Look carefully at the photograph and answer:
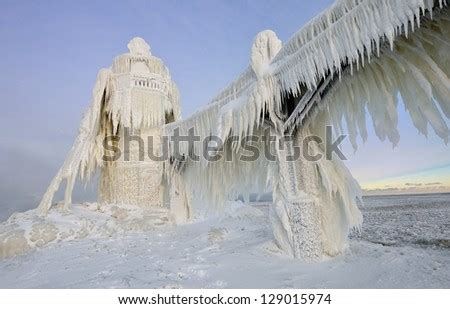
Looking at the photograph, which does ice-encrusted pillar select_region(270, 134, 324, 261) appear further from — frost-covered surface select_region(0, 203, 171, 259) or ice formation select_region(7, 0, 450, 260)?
frost-covered surface select_region(0, 203, 171, 259)

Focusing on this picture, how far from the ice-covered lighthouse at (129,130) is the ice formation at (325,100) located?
9.65 feet

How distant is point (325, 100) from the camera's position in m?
3.55

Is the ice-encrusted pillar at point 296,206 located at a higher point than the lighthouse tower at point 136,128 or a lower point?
lower

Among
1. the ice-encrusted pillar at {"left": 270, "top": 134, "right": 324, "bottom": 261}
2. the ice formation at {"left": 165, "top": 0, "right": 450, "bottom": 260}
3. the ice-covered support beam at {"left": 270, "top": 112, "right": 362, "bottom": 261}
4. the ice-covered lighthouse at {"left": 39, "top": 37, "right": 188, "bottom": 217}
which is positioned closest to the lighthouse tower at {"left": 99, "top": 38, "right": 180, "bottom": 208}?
the ice-covered lighthouse at {"left": 39, "top": 37, "right": 188, "bottom": 217}

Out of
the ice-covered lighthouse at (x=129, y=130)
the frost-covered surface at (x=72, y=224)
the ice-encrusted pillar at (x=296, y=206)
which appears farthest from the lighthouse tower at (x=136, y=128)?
the ice-encrusted pillar at (x=296, y=206)

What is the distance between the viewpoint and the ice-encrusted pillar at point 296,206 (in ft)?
12.8

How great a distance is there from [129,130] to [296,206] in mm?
7147

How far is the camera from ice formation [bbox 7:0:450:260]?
99.6 inches

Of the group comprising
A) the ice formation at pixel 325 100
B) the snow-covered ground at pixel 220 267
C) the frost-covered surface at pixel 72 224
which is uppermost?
the ice formation at pixel 325 100

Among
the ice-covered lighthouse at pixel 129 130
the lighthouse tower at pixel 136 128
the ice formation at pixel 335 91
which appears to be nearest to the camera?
the ice formation at pixel 335 91

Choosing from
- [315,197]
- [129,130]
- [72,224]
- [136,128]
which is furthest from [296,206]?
[129,130]

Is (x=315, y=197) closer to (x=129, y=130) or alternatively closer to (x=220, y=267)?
(x=220, y=267)

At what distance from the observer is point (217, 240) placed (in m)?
5.93

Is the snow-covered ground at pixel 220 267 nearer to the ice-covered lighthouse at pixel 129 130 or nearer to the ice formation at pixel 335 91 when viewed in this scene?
the ice formation at pixel 335 91
